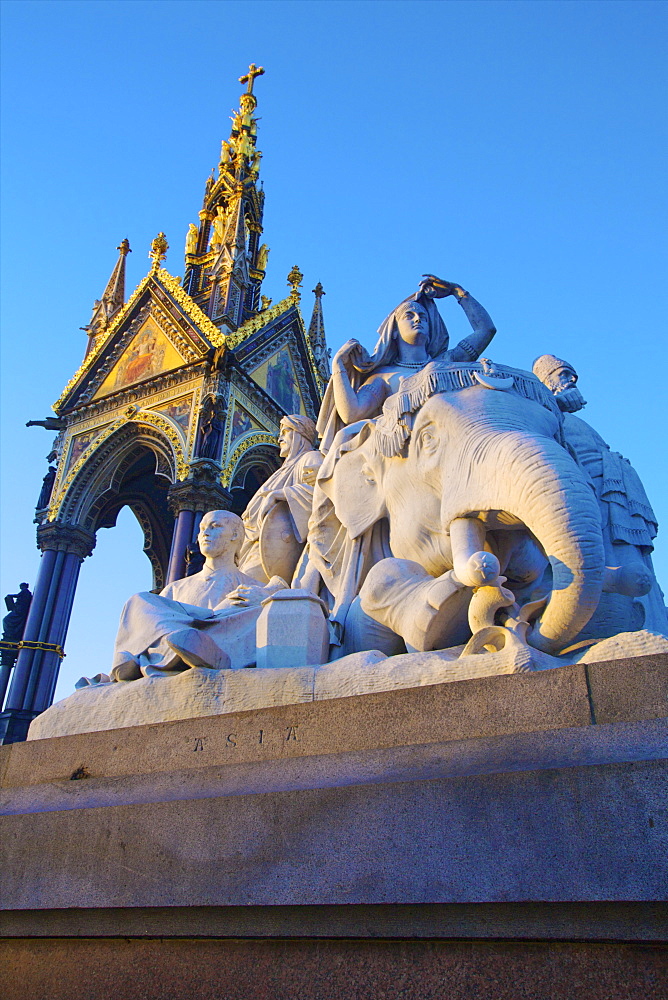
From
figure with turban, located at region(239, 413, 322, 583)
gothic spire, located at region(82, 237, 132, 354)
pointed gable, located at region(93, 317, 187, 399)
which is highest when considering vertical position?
gothic spire, located at region(82, 237, 132, 354)

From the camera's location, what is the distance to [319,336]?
28500 mm

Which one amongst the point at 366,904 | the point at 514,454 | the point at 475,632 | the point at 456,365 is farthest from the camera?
the point at 456,365

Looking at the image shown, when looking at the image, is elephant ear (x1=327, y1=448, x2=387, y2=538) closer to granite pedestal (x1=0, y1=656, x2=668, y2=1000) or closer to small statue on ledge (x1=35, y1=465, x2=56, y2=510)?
granite pedestal (x1=0, y1=656, x2=668, y2=1000)

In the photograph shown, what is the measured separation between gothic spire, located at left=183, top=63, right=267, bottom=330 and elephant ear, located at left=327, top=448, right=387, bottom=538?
64.8 feet

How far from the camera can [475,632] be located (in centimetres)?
238

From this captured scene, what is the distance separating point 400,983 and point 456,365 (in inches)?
86.2

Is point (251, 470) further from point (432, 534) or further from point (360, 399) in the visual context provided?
point (432, 534)

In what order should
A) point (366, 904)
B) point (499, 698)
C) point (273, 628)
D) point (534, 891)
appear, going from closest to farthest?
point (534, 891) < point (366, 904) < point (499, 698) < point (273, 628)

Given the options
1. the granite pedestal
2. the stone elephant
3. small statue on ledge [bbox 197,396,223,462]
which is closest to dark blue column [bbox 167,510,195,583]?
small statue on ledge [bbox 197,396,223,462]

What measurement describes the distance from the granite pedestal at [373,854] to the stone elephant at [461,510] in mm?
451

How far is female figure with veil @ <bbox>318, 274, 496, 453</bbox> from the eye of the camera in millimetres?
3758

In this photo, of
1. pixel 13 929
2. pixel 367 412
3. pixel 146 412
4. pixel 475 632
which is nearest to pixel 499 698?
pixel 475 632

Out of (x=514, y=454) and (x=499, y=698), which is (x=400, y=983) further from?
(x=514, y=454)

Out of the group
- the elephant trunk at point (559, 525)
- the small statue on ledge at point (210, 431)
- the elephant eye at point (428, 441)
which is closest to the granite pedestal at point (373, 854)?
the elephant trunk at point (559, 525)
